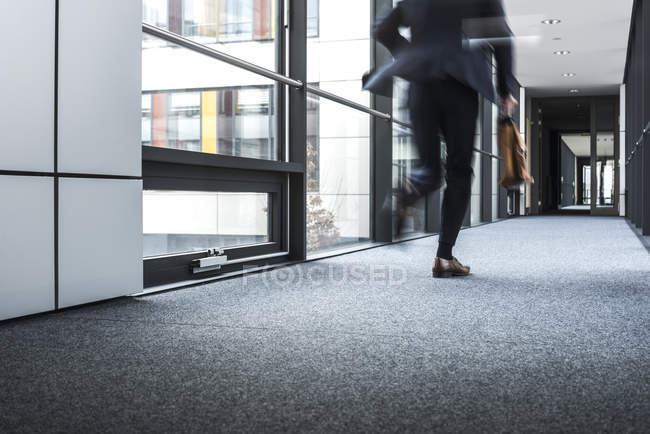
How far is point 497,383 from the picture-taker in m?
1.29

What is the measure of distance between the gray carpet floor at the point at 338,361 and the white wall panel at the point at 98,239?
0.29 ft

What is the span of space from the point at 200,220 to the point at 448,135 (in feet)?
3.92

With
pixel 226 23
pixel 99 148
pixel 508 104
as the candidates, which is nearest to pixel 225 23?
pixel 226 23

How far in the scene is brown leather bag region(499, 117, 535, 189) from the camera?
7.95 ft

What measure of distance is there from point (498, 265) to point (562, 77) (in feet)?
33.5

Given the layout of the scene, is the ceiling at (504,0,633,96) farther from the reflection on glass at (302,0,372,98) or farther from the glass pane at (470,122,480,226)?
the reflection on glass at (302,0,372,98)

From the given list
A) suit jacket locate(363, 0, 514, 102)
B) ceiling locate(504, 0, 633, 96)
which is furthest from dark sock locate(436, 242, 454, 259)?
ceiling locate(504, 0, 633, 96)

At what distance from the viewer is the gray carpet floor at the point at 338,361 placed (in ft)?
3.61

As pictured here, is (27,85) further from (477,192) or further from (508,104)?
(477,192)

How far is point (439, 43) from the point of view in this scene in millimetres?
2352

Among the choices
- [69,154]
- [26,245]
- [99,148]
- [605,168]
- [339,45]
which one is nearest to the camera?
[26,245]

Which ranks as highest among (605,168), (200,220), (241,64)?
(605,168)

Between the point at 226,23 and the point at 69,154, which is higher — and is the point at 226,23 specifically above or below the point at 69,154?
above

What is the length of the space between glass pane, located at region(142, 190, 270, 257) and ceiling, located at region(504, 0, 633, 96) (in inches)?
216
